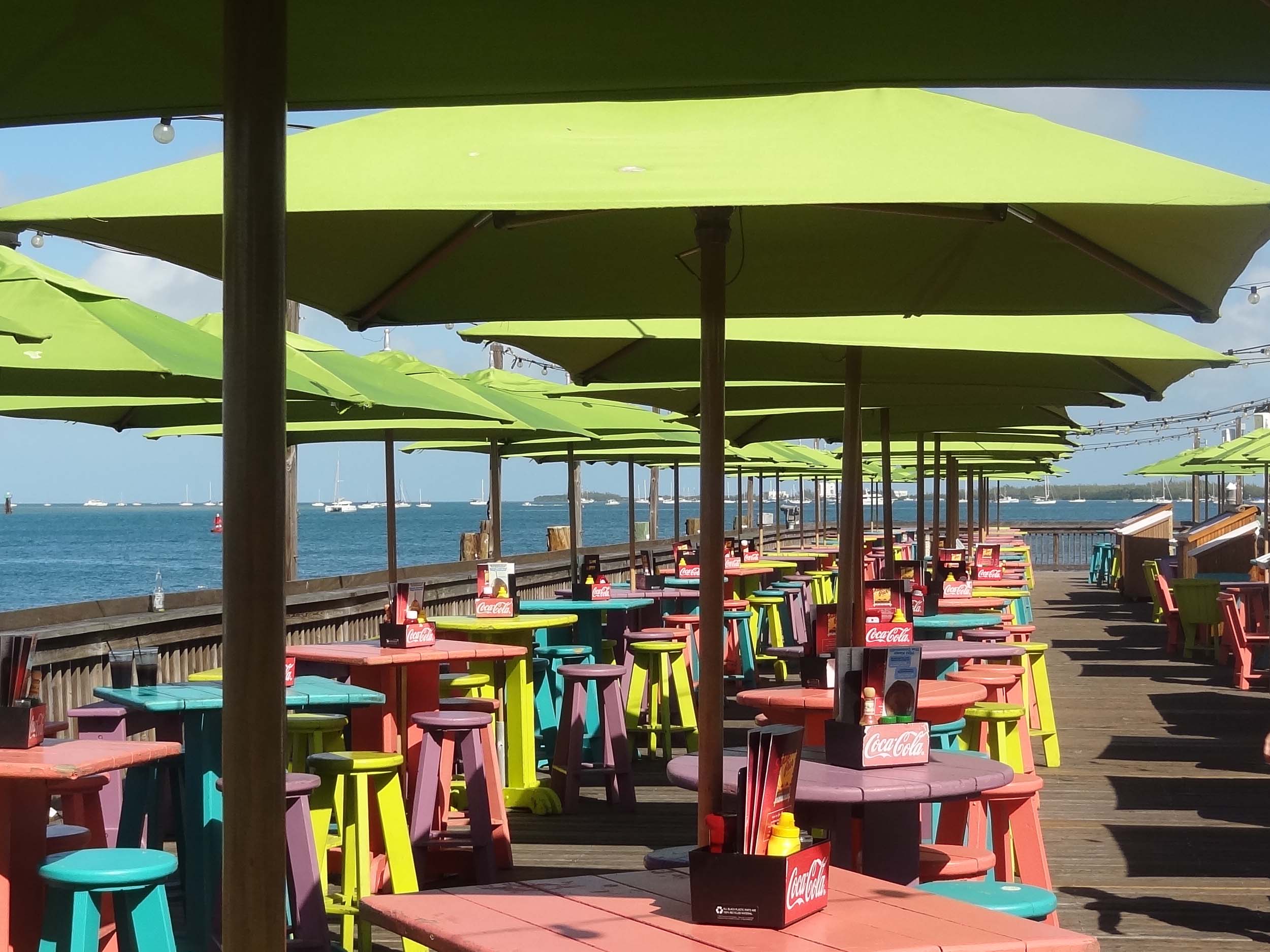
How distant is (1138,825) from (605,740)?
9.76 feet

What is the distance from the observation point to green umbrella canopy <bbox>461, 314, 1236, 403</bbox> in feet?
16.7

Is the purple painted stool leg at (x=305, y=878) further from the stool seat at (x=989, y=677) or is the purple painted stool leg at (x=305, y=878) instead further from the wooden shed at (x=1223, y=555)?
the wooden shed at (x=1223, y=555)

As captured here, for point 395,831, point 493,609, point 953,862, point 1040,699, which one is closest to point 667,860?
point 953,862

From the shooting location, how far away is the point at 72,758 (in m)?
4.57

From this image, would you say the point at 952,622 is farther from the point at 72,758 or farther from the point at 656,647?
the point at 72,758

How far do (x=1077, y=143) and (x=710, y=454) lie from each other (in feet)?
3.64

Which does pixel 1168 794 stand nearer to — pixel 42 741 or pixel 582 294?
pixel 582 294

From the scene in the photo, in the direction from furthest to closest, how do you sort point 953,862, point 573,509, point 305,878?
point 573,509 < point 305,878 < point 953,862

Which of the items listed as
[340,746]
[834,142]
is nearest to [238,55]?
[834,142]

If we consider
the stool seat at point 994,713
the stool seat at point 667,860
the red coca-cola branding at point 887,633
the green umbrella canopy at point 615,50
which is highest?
the green umbrella canopy at point 615,50

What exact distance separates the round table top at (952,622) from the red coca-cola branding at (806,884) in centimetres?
547

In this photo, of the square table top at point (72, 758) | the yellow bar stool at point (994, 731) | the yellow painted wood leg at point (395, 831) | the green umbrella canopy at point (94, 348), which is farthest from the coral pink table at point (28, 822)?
the yellow bar stool at point (994, 731)

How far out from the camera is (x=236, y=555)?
169cm

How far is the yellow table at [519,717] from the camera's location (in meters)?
8.51
